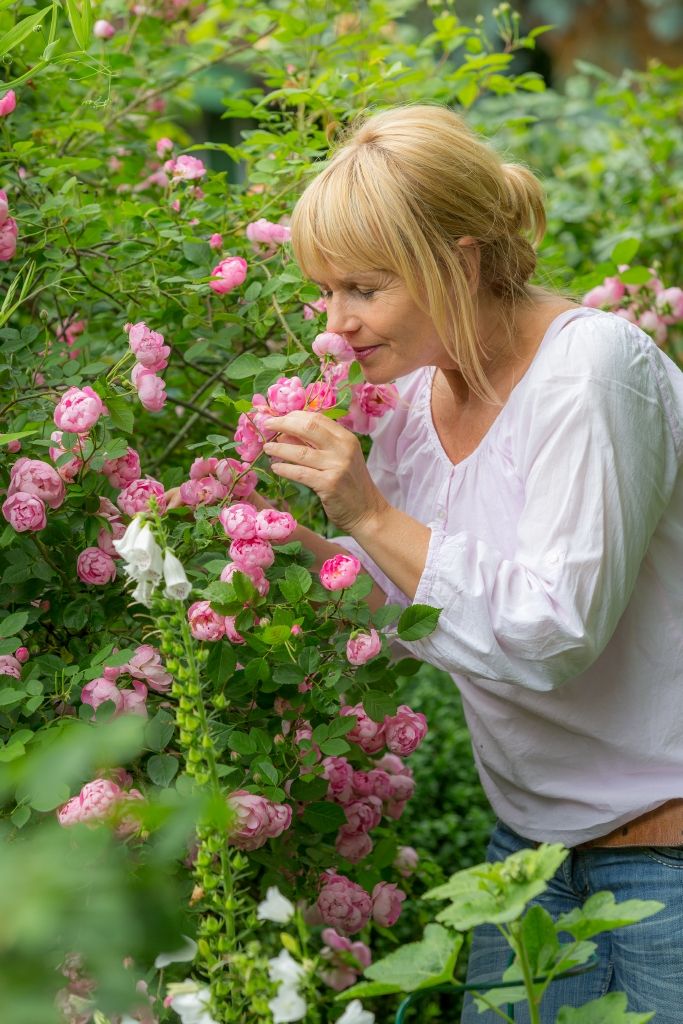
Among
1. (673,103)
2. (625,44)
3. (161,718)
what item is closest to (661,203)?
(673,103)

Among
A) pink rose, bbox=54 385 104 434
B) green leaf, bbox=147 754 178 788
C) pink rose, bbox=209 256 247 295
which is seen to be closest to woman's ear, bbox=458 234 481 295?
pink rose, bbox=209 256 247 295

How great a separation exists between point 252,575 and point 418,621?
232mm

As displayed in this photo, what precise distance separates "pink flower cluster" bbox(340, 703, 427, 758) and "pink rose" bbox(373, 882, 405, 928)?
0.31 m

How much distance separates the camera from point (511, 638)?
1.61 metres

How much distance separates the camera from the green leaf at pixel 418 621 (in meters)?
1.59

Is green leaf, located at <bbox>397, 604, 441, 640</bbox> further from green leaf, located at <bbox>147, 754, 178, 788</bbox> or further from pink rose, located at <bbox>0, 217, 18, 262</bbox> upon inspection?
pink rose, located at <bbox>0, 217, 18, 262</bbox>

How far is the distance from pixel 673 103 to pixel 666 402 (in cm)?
348

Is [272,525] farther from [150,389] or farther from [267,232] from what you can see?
[267,232]

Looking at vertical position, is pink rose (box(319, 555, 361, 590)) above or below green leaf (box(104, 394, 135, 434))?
below

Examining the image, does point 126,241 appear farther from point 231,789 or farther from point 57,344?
point 231,789

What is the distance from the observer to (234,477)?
1.76 m

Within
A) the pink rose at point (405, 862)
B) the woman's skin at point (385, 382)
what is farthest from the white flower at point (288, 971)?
the pink rose at point (405, 862)

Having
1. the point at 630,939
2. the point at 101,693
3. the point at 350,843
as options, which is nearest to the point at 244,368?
the point at 101,693

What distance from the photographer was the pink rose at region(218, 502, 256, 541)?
160 cm
